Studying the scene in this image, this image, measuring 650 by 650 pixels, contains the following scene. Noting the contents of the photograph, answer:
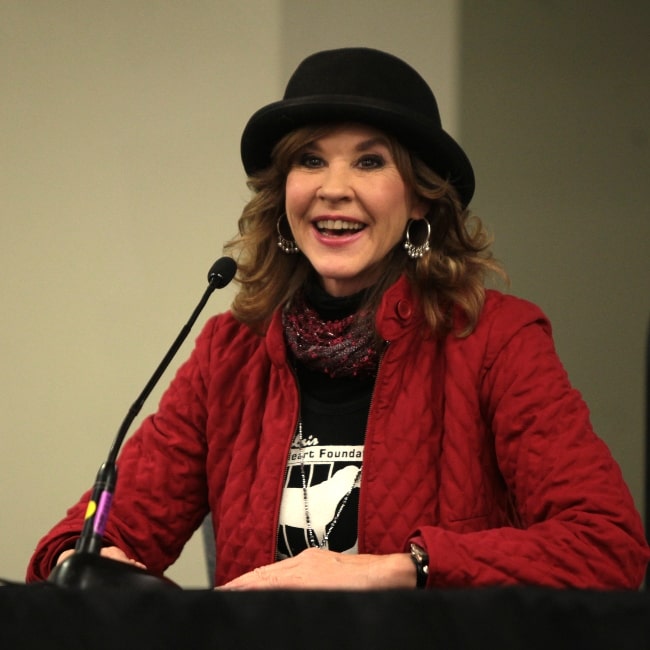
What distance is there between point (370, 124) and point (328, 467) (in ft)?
1.70

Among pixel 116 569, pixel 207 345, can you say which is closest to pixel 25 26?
pixel 207 345

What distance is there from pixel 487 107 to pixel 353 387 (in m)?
1.12

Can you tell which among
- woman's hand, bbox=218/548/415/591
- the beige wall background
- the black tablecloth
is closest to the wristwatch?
woman's hand, bbox=218/548/415/591

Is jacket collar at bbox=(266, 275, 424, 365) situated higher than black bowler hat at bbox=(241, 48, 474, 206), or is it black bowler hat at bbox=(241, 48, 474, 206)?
black bowler hat at bbox=(241, 48, 474, 206)

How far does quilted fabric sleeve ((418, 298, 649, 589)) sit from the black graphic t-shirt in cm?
19

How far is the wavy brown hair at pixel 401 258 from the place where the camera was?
1681 mm

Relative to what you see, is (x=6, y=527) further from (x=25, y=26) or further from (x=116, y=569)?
(x=116, y=569)

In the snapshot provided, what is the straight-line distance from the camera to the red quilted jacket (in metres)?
1.39

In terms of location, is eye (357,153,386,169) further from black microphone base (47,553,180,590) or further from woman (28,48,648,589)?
black microphone base (47,553,180,590)

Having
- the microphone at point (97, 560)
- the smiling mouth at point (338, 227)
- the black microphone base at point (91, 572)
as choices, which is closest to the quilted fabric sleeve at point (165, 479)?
the smiling mouth at point (338, 227)

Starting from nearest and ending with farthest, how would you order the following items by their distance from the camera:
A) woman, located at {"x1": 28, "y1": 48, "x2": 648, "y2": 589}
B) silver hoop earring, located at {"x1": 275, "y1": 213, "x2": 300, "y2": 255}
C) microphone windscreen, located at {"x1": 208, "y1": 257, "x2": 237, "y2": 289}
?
1. microphone windscreen, located at {"x1": 208, "y1": 257, "x2": 237, "y2": 289}
2. woman, located at {"x1": 28, "y1": 48, "x2": 648, "y2": 589}
3. silver hoop earring, located at {"x1": 275, "y1": 213, "x2": 300, "y2": 255}

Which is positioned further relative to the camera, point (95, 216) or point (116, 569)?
point (95, 216)

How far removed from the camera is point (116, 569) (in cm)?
104

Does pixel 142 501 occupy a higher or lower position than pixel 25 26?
lower
